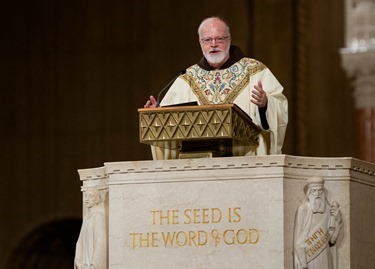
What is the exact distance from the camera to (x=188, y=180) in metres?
9.39

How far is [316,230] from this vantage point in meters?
9.20

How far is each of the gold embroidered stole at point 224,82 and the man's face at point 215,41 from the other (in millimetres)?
105

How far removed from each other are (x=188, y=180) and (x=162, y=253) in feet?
1.58

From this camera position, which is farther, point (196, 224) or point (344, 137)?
point (344, 137)

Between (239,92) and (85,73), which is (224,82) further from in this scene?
(85,73)

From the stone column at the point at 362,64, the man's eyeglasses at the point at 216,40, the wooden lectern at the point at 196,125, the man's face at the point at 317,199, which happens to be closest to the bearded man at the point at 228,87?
the man's eyeglasses at the point at 216,40

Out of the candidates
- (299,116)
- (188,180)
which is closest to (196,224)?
(188,180)

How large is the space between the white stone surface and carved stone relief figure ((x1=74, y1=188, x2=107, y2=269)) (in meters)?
0.18

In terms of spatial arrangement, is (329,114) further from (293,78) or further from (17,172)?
(17,172)

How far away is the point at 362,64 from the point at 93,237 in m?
7.03

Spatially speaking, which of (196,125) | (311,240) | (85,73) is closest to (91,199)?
(196,125)

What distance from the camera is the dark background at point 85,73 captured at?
18359 mm

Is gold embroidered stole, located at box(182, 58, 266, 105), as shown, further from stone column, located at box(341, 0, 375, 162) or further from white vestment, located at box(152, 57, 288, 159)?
stone column, located at box(341, 0, 375, 162)

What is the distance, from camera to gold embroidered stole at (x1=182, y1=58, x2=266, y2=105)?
10.3m
